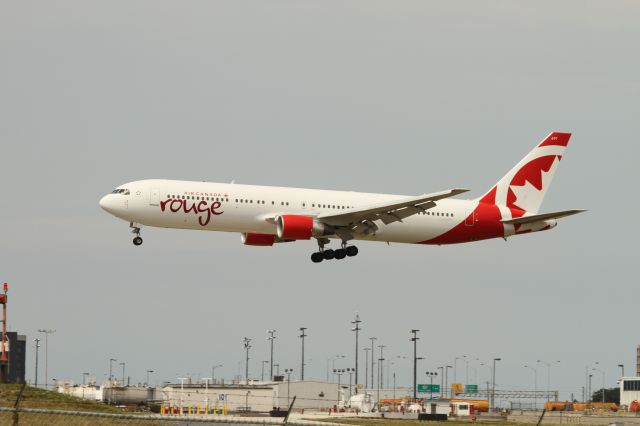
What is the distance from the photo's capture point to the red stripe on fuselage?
75.4m

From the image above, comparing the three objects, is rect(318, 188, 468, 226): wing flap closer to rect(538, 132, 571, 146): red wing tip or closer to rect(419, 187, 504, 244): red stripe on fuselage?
rect(419, 187, 504, 244): red stripe on fuselage

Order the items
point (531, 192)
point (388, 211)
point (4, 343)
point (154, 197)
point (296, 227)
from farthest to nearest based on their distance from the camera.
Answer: point (531, 192) → point (388, 211) → point (296, 227) → point (154, 197) → point (4, 343)

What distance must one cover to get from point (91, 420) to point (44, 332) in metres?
89.9

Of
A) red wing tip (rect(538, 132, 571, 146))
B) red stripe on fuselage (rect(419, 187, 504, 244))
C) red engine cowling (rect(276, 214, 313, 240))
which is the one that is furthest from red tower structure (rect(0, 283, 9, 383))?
red wing tip (rect(538, 132, 571, 146))

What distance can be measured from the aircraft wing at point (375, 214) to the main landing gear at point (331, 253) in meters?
1.96

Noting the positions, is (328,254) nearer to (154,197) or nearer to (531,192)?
(154,197)

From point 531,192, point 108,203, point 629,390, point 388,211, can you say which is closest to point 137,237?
point 108,203

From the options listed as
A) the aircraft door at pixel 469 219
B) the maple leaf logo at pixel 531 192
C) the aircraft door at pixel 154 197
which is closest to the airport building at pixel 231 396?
the aircraft door at pixel 154 197

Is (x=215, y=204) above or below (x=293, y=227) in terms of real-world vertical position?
above

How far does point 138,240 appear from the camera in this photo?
2768 inches

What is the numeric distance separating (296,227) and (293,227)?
8.7 inches

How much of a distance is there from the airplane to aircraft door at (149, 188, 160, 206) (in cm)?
6

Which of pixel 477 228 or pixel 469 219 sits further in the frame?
pixel 477 228

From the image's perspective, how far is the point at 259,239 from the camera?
7494 centimetres
